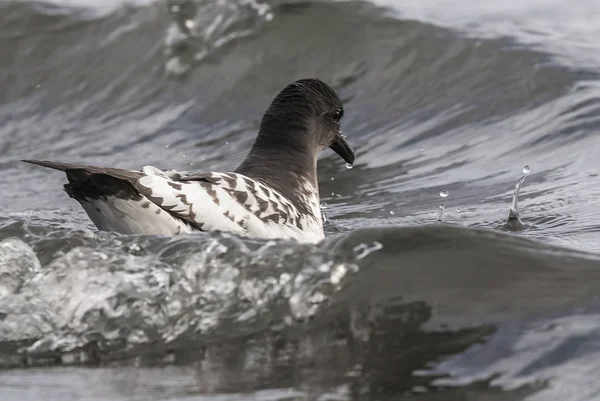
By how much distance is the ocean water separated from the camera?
3.95 meters

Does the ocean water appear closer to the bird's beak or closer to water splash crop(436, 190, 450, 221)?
water splash crop(436, 190, 450, 221)

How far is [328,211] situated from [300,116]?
3.03 feet

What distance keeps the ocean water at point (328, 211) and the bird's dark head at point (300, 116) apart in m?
0.57

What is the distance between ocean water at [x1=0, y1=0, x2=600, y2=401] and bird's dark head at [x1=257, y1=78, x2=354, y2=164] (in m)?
0.57

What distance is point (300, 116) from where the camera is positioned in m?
6.86

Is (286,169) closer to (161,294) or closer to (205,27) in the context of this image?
(161,294)

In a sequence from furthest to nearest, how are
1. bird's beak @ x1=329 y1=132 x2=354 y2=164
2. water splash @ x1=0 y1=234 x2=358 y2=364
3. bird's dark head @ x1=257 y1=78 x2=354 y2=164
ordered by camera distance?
bird's beak @ x1=329 y1=132 x2=354 y2=164 → bird's dark head @ x1=257 y1=78 x2=354 y2=164 → water splash @ x1=0 y1=234 x2=358 y2=364

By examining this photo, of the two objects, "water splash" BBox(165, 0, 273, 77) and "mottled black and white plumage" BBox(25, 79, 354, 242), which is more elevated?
"water splash" BBox(165, 0, 273, 77)

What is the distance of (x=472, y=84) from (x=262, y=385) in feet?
21.1

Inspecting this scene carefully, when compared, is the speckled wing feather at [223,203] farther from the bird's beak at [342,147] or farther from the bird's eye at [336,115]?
the bird's beak at [342,147]

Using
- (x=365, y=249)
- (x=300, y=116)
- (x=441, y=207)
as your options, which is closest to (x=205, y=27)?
(x=300, y=116)

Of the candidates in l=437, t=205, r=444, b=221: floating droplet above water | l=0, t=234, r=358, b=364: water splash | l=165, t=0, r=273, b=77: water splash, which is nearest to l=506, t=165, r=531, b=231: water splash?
l=437, t=205, r=444, b=221: floating droplet above water

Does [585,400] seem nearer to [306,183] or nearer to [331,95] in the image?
[306,183]

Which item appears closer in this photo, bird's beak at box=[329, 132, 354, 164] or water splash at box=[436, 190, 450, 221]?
water splash at box=[436, 190, 450, 221]
